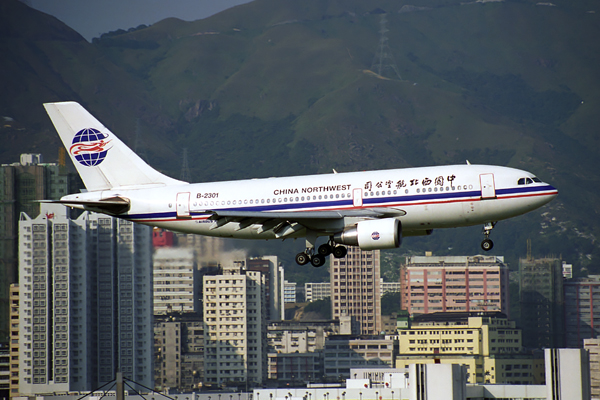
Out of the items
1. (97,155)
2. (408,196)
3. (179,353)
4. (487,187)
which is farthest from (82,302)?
(487,187)

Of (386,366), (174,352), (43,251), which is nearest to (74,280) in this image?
(43,251)

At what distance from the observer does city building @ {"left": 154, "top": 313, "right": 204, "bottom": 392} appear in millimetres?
174000

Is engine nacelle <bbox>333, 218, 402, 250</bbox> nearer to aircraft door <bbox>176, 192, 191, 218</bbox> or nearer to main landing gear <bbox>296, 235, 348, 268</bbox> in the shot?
main landing gear <bbox>296, 235, 348, 268</bbox>

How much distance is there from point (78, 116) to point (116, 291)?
340ft

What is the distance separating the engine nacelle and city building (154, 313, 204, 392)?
417ft

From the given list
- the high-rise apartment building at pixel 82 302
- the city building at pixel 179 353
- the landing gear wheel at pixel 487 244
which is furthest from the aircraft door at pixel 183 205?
the city building at pixel 179 353

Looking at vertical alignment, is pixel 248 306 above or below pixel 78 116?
below

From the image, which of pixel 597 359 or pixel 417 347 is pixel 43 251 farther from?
pixel 597 359

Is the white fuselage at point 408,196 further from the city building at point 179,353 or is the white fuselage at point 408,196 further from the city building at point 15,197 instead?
the city building at point 179,353

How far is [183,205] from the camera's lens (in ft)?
181

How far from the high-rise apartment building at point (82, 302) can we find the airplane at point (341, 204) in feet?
324

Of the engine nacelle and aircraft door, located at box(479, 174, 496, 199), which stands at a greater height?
aircraft door, located at box(479, 174, 496, 199)

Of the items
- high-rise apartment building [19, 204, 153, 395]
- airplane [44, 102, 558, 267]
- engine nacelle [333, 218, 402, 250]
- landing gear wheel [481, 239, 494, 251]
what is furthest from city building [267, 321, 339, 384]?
engine nacelle [333, 218, 402, 250]

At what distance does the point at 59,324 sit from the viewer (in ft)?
493
